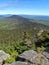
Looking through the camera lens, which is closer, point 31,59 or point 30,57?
point 31,59

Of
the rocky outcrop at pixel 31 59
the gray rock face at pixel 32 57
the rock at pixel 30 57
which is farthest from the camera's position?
the rock at pixel 30 57

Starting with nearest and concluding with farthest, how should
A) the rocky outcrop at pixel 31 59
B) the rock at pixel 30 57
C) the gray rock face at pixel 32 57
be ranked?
the rocky outcrop at pixel 31 59 < the gray rock face at pixel 32 57 < the rock at pixel 30 57

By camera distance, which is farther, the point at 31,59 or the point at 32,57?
the point at 32,57

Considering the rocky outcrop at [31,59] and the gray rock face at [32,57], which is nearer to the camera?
the rocky outcrop at [31,59]

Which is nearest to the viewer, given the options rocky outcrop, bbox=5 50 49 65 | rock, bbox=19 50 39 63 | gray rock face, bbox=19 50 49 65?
rocky outcrop, bbox=5 50 49 65

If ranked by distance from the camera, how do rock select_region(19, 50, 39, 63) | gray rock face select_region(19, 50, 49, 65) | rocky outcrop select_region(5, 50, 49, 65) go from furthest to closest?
rock select_region(19, 50, 39, 63) → gray rock face select_region(19, 50, 49, 65) → rocky outcrop select_region(5, 50, 49, 65)

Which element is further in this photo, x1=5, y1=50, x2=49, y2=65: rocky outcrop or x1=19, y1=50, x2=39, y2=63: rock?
x1=19, y1=50, x2=39, y2=63: rock

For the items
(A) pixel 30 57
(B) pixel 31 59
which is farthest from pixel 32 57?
(B) pixel 31 59

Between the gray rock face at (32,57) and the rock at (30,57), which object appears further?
the rock at (30,57)

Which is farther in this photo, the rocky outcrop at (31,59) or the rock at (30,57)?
the rock at (30,57)

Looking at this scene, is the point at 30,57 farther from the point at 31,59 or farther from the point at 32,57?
the point at 31,59

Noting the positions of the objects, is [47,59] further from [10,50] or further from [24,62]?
[10,50]

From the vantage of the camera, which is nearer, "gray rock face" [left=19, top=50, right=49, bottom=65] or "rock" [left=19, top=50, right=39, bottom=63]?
"gray rock face" [left=19, top=50, right=49, bottom=65]
